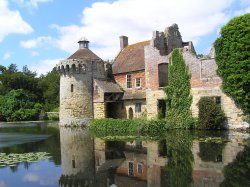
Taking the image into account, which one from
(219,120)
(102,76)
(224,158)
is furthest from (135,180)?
(102,76)

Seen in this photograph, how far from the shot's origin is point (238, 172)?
479 inches

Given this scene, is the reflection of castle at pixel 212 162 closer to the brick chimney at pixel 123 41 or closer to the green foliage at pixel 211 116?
the green foliage at pixel 211 116

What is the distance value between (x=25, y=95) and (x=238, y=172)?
52198 millimetres

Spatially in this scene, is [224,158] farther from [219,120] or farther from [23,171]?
[219,120]

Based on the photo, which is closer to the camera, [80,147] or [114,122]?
[80,147]

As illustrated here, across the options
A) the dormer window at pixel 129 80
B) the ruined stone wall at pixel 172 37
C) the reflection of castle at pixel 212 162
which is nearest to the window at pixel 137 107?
the dormer window at pixel 129 80

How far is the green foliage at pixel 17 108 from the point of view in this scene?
2235 inches

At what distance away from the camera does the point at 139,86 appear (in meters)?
35.1

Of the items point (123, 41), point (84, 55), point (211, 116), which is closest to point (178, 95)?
point (211, 116)

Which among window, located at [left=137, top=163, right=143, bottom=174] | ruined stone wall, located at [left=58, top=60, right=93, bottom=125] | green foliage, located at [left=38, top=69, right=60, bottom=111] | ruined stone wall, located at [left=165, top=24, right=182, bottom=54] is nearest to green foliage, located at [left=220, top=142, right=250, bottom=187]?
window, located at [left=137, top=163, right=143, bottom=174]

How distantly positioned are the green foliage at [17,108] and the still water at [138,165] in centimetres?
3714

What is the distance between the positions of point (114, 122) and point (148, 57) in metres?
7.88

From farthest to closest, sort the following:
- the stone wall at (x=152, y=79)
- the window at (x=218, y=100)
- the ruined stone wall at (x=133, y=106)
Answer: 1. the ruined stone wall at (x=133, y=106)
2. the stone wall at (x=152, y=79)
3. the window at (x=218, y=100)

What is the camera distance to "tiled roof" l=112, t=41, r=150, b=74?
118 feet
